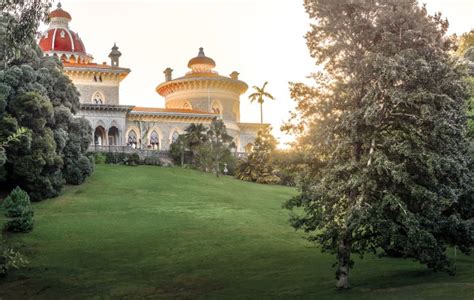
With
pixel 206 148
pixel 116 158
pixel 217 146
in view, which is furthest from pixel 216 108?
pixel 116 158

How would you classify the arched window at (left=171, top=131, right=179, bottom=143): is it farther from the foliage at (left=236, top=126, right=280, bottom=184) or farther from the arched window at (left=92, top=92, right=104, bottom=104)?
the foliage at (left=236, top=126, right=280, bottom=184)

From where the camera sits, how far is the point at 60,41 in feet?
259

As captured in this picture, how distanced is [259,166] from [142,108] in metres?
17.2

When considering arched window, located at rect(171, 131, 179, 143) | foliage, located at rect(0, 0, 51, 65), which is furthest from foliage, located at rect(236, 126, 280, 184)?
foliage, located at rect(0, 0, 51, 65)

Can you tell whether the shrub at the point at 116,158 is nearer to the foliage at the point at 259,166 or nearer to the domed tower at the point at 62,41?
the foliage at the point at 259,166

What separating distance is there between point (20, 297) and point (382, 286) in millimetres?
14198

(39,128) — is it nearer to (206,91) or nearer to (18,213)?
(18,213)

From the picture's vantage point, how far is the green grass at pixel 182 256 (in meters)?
24.7

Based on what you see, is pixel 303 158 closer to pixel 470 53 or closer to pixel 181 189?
pixel 470 53

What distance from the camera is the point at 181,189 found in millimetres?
51688

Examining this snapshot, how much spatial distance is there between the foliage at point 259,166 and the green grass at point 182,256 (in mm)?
12742

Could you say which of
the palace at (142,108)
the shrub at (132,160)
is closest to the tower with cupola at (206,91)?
the palace at (142,108)

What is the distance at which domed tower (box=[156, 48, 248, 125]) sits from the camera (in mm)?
83688

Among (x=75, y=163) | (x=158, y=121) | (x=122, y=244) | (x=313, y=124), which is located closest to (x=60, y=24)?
(x=158, y=121)
